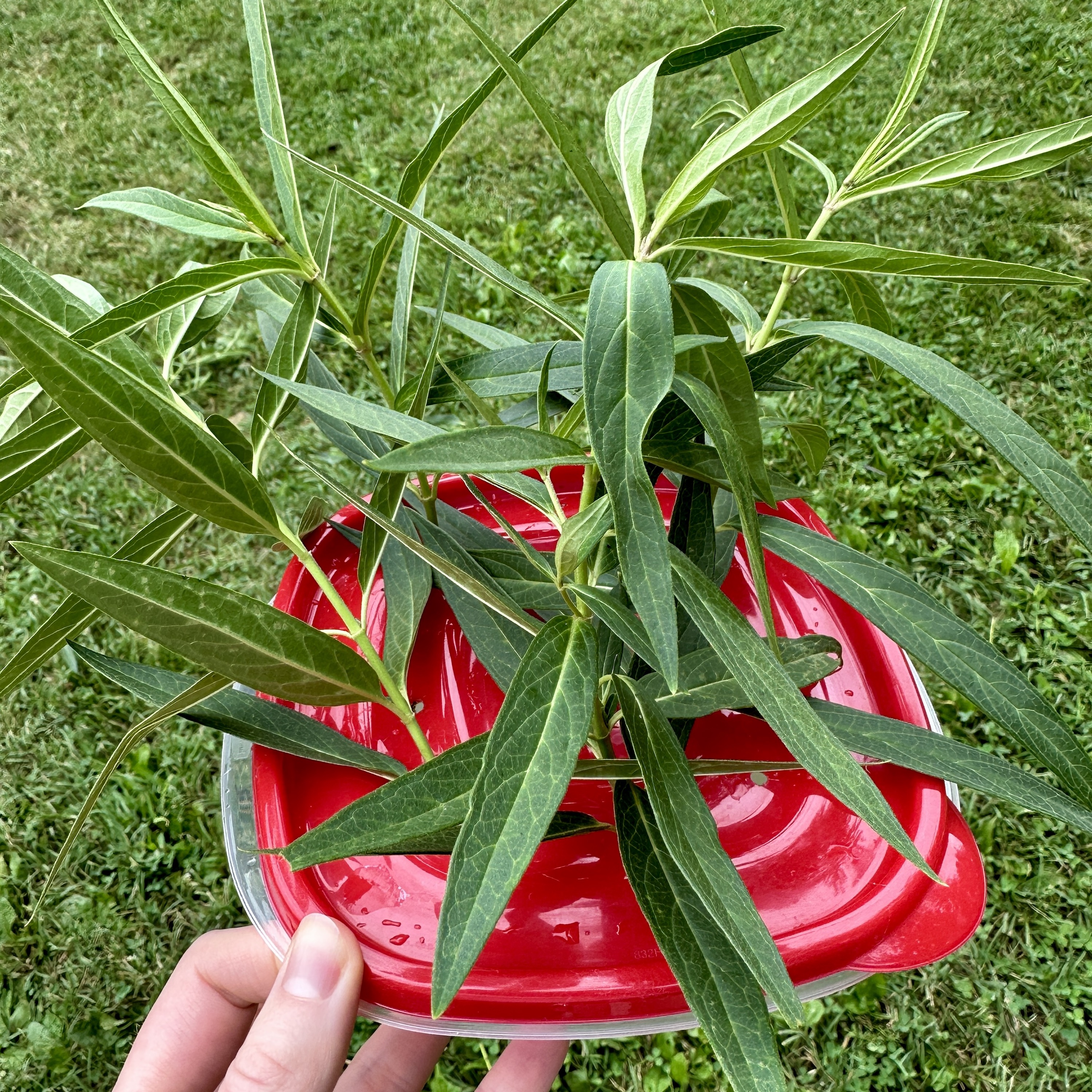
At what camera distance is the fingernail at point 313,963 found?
2.05 feet

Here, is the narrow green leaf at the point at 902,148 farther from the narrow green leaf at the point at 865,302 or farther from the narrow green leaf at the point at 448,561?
the narrow green leaf at the point at 448,561

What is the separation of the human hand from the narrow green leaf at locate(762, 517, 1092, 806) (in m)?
0.43

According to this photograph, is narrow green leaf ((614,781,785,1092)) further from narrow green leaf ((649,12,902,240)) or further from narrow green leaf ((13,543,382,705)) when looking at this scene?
→ narrow green leaf ((649,12,902,240))

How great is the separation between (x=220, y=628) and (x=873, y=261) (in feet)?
1.30

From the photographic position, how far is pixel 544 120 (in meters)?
0.46

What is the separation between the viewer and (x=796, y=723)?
480 millimetres

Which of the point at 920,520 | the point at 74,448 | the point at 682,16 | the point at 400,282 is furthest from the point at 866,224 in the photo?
the point at 74,448

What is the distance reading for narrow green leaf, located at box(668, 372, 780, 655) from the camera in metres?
0.45

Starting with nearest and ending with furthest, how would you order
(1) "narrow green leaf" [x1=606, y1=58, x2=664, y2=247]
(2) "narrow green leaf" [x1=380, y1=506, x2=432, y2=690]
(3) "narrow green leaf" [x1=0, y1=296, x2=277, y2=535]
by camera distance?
(3) "narrow green leaf" [x1=0, y1=296, x2=277, y2=535] → (1) "narrow green leaf" [x1=606, y1=58, x2=664, y2=247] → (2) "narrow green leaf" [x1=380, y1=506, x2=432, y2=690]

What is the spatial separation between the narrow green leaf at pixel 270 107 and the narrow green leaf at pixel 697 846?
410 millimetres

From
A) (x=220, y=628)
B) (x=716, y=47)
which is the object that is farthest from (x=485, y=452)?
(x=716, y=47)

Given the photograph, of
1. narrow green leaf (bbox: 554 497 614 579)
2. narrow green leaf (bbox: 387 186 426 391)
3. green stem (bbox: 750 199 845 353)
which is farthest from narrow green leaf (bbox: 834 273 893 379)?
narrow green leaf (bbox: 387 186 426 391)

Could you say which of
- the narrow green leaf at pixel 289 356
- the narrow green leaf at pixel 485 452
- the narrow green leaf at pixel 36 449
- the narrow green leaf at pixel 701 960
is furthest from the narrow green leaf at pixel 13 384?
the narrow green leaf at pixel 701 960

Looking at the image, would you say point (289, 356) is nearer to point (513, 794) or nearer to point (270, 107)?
point (270, 107)
